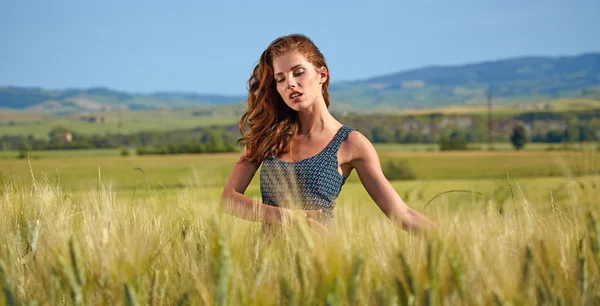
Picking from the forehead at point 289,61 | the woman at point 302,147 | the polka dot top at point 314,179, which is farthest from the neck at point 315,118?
the forehead at point 289,61

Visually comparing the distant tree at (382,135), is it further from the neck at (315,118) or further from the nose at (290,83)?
the nose at (290,83)

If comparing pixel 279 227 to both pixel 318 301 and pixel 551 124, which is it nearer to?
pixel 318 301

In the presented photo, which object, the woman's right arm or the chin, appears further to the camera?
the chin

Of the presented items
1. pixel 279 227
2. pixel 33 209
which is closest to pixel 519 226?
pixel 279 227

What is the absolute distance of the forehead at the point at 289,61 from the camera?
11.1 ft

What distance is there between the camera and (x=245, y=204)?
3.20 m

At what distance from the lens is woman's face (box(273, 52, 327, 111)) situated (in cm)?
338

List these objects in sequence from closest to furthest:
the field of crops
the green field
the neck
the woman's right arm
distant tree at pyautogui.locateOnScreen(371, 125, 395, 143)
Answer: the field of crops
the woman's right arm
the neck
distant tree at pyautogui.locateOnScreen(371, 125, 395, 143)
the green field

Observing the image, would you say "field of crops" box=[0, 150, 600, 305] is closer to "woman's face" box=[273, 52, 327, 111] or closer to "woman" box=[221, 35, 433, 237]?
"woman" box=[221, 35, 433, 237]

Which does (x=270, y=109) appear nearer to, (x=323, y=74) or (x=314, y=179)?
(x=323, y=74)

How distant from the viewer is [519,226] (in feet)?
8.93

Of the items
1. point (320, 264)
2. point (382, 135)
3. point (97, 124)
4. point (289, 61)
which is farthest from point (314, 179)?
point (97, 124)

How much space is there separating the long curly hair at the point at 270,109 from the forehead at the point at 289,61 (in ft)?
0.07

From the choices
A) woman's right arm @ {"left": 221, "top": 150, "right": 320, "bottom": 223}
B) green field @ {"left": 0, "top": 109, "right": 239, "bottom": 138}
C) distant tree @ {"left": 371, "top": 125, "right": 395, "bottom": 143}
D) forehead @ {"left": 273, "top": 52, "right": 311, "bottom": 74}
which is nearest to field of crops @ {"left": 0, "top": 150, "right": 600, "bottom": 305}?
woman's right arm @ {"left": 221, "top": 150, "right": 320, "bottom": 223}
